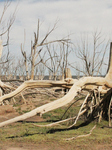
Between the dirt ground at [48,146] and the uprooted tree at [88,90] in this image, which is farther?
the uprooted tree at [88,90]

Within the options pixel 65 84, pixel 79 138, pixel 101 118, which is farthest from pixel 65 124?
pixel 79 138

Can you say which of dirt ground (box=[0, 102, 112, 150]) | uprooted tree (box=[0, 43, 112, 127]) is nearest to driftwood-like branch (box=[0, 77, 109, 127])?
uprooted tree (box=[0, 43, 112, 127])

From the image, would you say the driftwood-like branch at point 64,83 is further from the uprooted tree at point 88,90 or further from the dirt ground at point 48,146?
the dirt ground at point 48,146

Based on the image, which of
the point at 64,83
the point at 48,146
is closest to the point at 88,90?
the point at 64,83

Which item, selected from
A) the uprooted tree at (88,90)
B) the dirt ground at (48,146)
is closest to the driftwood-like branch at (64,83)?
the uprooted tree at (88,90)

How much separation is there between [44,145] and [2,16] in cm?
805

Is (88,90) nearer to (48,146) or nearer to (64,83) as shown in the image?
(64,83)

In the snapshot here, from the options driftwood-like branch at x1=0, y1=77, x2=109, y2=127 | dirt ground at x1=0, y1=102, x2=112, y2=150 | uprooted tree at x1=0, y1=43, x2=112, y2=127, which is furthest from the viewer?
uprooted tree at x1=0, y1=43, x2=112, y2=127

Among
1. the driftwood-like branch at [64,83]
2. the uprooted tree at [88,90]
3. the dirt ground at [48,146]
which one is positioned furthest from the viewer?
the uprooted tree at [88,90]

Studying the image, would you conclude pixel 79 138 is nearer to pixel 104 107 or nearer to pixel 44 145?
pixel 44 145

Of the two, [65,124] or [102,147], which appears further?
[65,124]

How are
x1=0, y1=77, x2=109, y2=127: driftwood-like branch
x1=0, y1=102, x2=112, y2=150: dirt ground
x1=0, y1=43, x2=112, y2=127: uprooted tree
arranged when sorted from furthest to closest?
1. x1=0, y1=43, x2=112, y2=127: uprooted tree
2. x1=0, y1=77, x2=109, y2=127: driftwood-like branch
3. x1=0, y1=102, x2=112, y2=150: dirt ground

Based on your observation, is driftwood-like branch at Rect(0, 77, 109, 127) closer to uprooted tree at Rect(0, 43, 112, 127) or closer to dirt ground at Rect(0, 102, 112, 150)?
uprooted tree at Rect(0, 43, 112, 127)

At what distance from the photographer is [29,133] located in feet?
19.9
